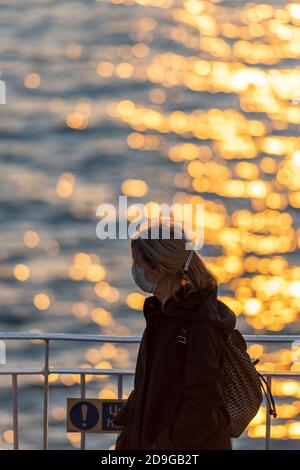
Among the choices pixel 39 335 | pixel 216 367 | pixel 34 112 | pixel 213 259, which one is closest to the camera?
pixel 216 367

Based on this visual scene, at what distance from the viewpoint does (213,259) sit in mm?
21469

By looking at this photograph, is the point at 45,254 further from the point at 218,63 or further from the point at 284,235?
the point at 218,63

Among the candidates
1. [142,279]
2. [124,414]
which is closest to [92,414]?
[124,414]

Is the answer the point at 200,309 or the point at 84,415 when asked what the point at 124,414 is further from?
the point at 84,415

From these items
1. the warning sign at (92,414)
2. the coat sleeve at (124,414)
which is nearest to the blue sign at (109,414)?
the warning sign at (92,414)

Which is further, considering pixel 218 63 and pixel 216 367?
pixel 218 63

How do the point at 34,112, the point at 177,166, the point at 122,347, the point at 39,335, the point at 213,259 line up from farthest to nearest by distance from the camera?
the point at 34,112
the point at 177,166
the point at 213,259
the point at 122,347
the point at 39,335

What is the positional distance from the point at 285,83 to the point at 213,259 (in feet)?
29.0

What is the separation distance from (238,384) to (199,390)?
224 millimetres

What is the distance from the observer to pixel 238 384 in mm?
5156

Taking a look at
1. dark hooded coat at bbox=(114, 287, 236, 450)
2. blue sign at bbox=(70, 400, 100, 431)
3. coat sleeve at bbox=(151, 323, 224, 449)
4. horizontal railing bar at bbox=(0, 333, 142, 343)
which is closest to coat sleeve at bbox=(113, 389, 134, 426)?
dark hooded coat at bbox=(114, 287, 236, 450)

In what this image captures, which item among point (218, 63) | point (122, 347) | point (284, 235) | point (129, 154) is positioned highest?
point (218, 63)

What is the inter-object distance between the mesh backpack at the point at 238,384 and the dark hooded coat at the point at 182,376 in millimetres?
39

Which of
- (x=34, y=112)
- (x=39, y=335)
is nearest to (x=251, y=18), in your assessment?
(x=34, y=112)
